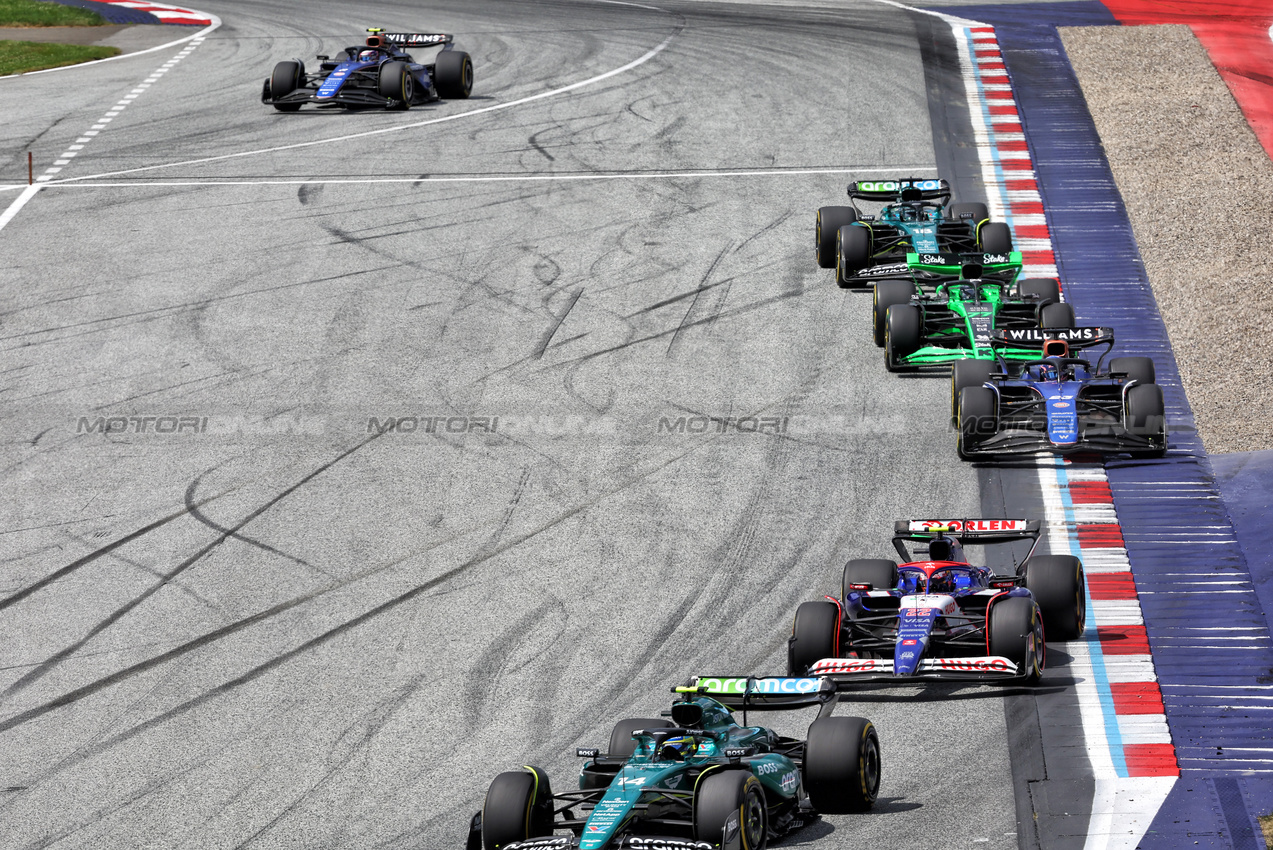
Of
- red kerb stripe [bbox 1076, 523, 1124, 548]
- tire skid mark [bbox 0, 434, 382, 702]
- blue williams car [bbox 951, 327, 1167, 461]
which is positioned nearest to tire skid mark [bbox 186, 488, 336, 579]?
tire skid mark [bbox 0, 434, 382, 702]

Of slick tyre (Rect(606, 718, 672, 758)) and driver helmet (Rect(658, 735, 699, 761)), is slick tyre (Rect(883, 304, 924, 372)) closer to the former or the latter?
slick tyre (Rect(606, 718, 672, 758))

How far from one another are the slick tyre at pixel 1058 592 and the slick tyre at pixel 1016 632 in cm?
88

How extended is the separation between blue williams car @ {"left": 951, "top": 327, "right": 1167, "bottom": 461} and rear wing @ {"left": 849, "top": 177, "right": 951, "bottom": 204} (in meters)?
5.25

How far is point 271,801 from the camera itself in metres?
13.3

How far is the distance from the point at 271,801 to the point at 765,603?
5197 mm

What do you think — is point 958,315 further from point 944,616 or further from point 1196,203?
point 1196,203

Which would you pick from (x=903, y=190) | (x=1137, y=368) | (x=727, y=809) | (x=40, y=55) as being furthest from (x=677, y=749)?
(x=40, y=55)

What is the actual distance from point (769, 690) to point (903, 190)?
1283cm

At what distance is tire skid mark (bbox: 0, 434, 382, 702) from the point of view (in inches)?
611

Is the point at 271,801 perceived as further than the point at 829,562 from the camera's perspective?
No

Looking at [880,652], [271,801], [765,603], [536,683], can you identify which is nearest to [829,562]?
[765,603]

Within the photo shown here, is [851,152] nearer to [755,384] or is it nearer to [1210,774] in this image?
[755,384]

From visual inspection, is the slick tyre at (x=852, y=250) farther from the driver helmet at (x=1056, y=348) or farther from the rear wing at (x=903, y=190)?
the driver helmet at (x=1056, y=348)

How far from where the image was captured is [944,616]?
1459cm
